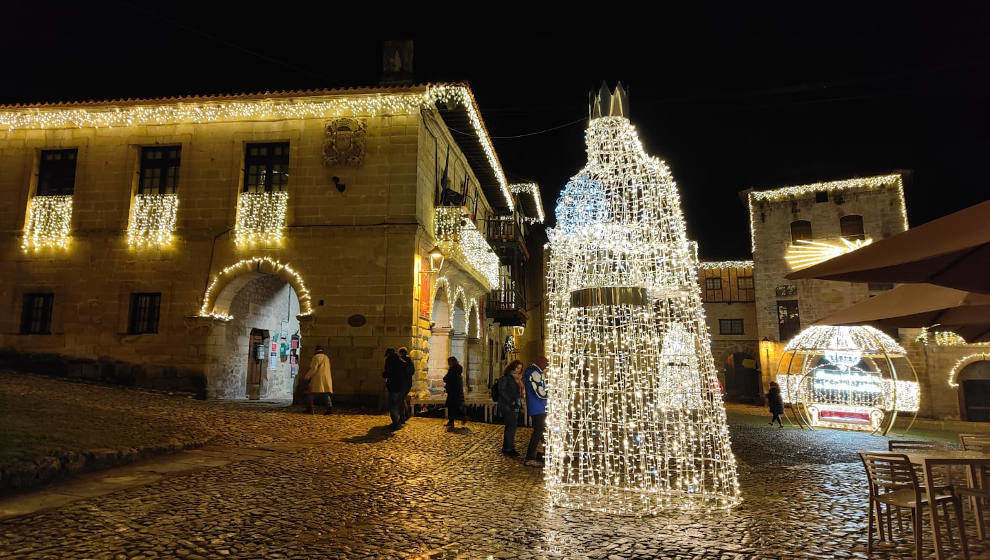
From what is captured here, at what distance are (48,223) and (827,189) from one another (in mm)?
30097

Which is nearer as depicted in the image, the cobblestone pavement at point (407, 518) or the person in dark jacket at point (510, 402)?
the cobblestone pavement at point (407, 518)

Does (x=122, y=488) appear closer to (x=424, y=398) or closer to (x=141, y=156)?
(x=424, y=398)

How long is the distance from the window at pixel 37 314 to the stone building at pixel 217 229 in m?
0.04

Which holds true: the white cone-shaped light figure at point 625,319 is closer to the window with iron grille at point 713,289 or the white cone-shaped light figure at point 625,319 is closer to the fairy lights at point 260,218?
the fairy lights at point 260,218

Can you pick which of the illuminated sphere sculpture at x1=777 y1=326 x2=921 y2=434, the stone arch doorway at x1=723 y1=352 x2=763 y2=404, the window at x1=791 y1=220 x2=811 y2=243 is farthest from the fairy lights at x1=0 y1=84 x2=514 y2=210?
the stone arch doorway at x1=723 y1=352 x2=763 y2=404

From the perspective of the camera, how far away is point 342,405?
13.2 meters

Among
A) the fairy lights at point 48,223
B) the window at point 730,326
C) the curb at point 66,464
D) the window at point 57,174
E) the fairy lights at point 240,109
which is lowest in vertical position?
the curb at point 66,464

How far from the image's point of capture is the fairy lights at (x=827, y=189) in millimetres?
23781

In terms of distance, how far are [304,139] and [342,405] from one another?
7242 mm

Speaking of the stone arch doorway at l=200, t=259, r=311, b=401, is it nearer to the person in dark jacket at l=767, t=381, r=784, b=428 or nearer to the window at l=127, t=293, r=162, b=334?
the window at l=127, t=293, r=162, b=334

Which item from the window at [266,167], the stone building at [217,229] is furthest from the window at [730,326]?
the window at [266,167]

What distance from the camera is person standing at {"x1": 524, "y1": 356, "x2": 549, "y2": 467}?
7953 millimetres

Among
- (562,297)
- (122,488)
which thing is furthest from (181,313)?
(562,297)

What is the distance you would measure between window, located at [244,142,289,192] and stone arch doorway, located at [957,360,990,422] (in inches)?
1055
